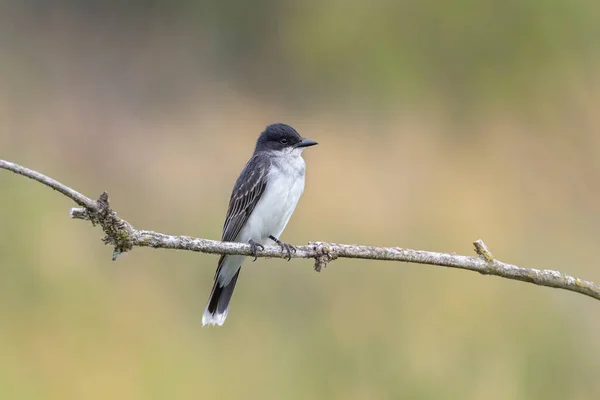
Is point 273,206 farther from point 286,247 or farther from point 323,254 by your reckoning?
point 323,254

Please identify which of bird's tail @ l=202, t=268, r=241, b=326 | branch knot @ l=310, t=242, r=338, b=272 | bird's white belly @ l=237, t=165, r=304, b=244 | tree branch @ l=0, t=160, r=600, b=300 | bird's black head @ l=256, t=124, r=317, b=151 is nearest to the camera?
tree branch @ l=0, t=160, r=600, b=300

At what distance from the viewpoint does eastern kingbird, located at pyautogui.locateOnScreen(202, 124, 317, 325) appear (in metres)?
4.89

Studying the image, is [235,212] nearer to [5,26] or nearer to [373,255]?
[373,255]

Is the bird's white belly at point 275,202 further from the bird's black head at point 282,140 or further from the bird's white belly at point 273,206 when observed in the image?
the bird's black head at point 282,140

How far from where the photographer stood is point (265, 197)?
4910 millimetres

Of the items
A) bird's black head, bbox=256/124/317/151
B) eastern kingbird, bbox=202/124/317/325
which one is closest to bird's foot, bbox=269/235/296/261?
eastern kingbird, bbox=202/124/317/325

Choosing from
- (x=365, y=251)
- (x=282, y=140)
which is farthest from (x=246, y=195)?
(x=365, y=251)

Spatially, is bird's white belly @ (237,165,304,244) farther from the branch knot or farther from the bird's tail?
the branch knot

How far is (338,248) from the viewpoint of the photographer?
336cm

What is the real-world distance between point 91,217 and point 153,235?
259 mm

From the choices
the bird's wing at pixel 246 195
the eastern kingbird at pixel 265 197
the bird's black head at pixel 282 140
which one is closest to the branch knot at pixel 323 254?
the eastern kingbird at pixel 265 197

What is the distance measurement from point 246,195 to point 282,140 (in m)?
0.45

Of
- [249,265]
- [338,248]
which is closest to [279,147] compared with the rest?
[338,248]

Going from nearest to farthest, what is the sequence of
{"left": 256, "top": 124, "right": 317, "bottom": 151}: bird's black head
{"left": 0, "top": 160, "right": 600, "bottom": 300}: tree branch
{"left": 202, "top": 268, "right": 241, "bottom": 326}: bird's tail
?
{"left": 0, "top": 160, "right": 600, "bottom": 300}: tree branch, {"left": 256, "top": 124, "right": 317, "bottom": 151}: bird's black head, {"left": 202, "top": 268, "right": 241, "bottom": 326}: bird's tail
